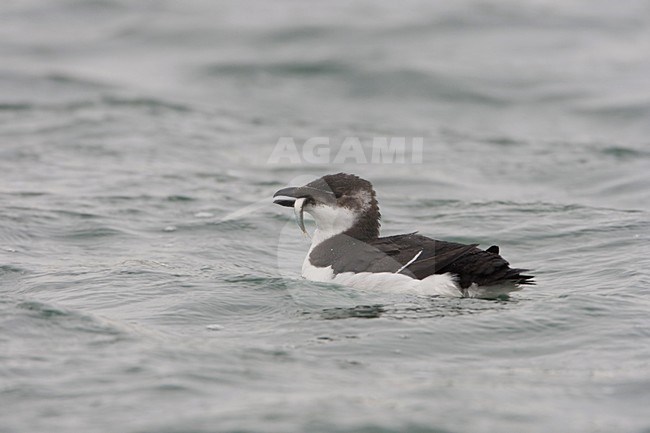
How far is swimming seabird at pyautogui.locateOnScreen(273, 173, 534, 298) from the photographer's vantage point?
24.7 ft

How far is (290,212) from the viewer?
11.4m

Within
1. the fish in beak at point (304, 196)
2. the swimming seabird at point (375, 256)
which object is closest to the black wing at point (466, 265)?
the swimming seabird at point (375, 256)

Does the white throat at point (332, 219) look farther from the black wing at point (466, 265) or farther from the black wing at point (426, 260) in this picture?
the black wing at point (466, 265)

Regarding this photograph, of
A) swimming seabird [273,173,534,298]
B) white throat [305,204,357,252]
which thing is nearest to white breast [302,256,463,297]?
swimming seabird [273,173,534,298]

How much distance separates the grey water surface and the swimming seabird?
15 cm

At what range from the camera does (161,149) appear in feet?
46.3

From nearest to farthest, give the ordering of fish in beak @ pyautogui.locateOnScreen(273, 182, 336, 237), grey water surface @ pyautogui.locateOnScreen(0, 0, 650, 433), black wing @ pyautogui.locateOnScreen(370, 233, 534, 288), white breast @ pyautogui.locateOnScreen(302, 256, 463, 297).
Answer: grey water surface @ pyautogui.locateOnScreen(0, 0, 650, 433) < black wing @ pyautogui.locateOnScreen(370, 233, 534, 288) < white breast @ pyautogui.locateOnScreen(302, 256, 463, 297) < fish in beak @ pyautogui.locateOnScreen(273, 182, 336, 237)

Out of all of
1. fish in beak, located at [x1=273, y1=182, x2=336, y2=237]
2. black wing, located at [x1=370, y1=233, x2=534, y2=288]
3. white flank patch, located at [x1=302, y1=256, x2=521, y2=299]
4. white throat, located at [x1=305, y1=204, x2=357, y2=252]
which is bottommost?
white flank patch, located at [x1=302, y1=256, x2=521, y2=299]

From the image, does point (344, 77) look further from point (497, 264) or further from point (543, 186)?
point (497, 264)

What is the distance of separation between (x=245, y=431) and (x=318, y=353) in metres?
1.26

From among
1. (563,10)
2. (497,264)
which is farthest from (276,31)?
(497,264)

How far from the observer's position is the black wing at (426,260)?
7.49 m

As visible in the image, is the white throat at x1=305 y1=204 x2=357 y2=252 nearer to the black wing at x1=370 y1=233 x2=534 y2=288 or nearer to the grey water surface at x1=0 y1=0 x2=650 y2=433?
the grey water surface at x1=0 y1=0 x2=650 y2=433

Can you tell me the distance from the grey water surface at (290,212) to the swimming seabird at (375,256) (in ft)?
0.51
